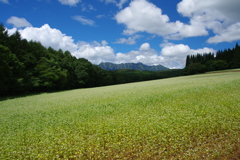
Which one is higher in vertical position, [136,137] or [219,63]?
[219,63]

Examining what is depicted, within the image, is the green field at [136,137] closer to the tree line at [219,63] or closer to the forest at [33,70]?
the forest at [33,70]

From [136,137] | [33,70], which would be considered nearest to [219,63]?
[33,70]

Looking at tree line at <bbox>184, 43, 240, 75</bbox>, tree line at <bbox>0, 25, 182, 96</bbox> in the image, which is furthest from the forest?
tree line at <bbox>184, 43, 240, 75</bbox>

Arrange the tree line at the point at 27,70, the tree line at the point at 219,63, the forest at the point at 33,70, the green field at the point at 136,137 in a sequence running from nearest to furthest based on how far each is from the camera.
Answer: the green field at the point at 136,137 < the tree line at the point at 27,70 < the forest at the point at 33,70 < the tree line at the point at 219,63

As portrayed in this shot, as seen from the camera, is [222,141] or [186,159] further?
[222,141]

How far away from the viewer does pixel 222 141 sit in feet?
28.3

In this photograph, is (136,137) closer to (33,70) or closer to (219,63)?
(33,70)

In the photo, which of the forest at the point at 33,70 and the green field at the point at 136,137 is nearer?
the green field at the point at 136,137

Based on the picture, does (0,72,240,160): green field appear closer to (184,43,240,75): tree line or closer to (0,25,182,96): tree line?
(0,25,182,96): tree line

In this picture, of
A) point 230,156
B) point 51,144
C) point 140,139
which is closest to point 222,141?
point 230,156

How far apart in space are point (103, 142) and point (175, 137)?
5039 millimetres

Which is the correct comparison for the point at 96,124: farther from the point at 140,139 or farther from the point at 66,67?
the point at 66,67

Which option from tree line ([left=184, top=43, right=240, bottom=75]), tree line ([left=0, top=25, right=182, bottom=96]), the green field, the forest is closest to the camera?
the green field

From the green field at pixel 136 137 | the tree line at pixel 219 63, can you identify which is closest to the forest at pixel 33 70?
the green field at pixel 136 137
